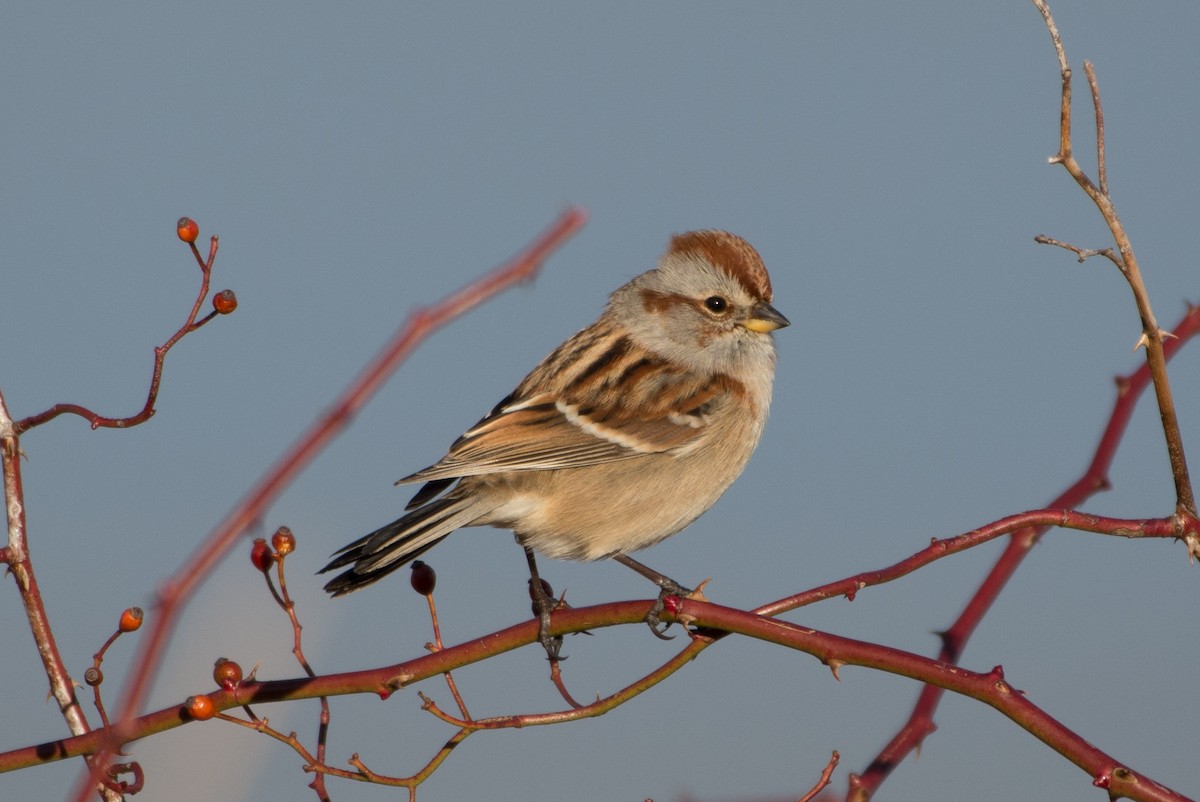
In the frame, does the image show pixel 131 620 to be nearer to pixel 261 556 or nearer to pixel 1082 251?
pixel 261 556

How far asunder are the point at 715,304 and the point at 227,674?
10.5 feet

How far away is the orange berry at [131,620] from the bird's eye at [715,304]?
124 inches

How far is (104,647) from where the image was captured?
252 cm

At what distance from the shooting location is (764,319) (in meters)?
5.17

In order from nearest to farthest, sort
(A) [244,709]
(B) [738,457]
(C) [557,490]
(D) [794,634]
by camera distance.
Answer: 1. (D) [794,634]
2. (A) [244,709]
3. (C) [557,490]
4. (B) [738,457]

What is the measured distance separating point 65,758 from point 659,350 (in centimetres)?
333

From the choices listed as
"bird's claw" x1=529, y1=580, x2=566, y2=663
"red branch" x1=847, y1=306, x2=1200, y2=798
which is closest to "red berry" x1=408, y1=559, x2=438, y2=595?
"bird's claw" x1=529, y1=580, x2=566, y2=663

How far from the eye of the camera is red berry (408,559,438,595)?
3.28 metres

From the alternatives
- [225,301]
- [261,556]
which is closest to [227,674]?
[261,556]

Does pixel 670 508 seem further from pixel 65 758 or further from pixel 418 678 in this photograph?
pixel 65 758

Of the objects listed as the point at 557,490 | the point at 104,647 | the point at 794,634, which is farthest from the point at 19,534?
the point at 557,490

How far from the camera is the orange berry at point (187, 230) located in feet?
9.29

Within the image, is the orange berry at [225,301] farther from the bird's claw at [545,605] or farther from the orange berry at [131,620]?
the bird's claw at [545,605]

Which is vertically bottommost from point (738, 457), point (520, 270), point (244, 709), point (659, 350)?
point (244, 709)
